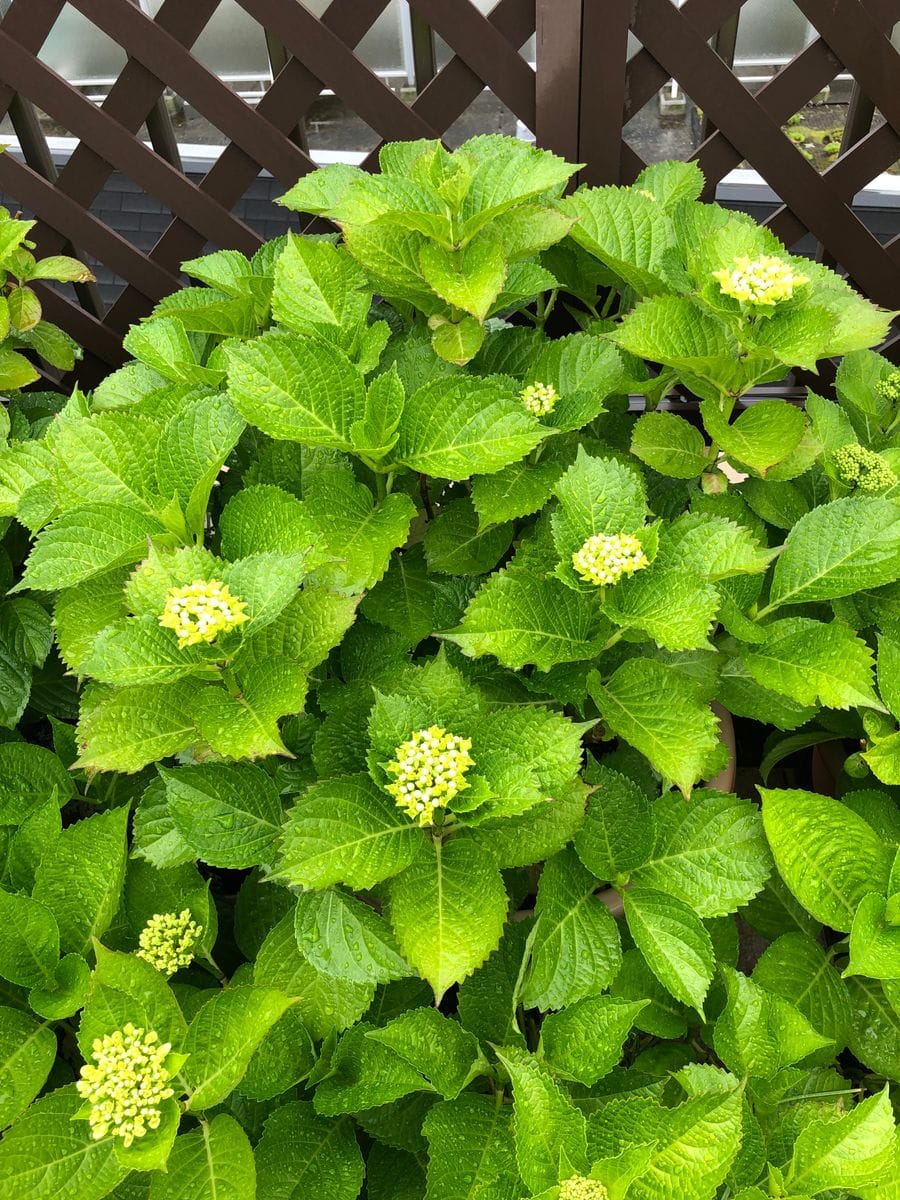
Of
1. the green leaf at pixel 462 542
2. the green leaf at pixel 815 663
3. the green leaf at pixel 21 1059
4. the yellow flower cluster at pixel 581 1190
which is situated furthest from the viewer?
the green leaf at pixel 462 542

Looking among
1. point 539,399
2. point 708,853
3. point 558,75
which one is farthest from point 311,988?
point 558,75

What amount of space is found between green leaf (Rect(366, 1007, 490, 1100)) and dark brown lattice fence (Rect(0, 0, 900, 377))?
3.68ft

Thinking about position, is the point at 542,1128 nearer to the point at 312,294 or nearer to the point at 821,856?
the point at 821,856

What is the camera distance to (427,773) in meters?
0.69

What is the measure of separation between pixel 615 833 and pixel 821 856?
7.6 inches

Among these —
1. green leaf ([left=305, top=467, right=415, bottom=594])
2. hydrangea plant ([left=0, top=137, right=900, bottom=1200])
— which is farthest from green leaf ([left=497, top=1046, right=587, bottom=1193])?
green leaf ([left=305, top=467, right=415, bottom=594])

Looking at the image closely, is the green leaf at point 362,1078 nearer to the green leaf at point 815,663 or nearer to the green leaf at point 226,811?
the green leaf at point 226,811

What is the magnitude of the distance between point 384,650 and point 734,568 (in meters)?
0.35

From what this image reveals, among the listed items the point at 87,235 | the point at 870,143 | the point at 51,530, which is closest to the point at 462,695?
the point at 51,530

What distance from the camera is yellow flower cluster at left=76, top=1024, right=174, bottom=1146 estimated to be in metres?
0.65

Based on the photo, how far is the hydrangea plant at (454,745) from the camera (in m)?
0.69

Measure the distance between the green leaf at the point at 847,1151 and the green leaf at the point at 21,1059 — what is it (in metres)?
0.62

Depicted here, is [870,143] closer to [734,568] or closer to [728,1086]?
[734,568]

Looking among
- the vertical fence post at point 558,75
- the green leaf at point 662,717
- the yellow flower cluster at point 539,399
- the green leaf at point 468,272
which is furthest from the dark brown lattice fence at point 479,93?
the green leaf at point 662,717
